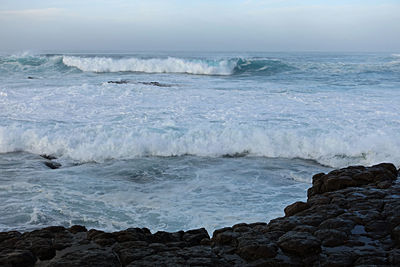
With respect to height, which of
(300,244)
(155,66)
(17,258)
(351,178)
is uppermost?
(155,66)

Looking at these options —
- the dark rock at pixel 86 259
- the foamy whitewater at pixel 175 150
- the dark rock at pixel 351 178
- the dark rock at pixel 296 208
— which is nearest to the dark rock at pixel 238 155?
the foamy whitewater at pixel 175 150

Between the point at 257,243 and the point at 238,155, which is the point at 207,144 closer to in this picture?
the point at 238,155

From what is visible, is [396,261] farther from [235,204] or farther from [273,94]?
[273,94]

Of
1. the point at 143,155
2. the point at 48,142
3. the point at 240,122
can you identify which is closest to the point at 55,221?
the point at 143,155

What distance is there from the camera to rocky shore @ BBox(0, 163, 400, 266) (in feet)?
8.75

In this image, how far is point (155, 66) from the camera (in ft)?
94.8

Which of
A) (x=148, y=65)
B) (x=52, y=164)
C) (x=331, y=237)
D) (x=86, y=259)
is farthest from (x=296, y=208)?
(x=148, y=65)

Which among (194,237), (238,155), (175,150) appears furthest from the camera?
(175,150)

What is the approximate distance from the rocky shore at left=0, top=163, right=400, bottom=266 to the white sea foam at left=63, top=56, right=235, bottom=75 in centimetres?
2360

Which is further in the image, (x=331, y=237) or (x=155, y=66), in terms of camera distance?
(x=155, y=66)

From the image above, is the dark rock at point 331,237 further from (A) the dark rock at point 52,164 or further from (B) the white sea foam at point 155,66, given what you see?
(B) the white sea foam at point 155,66

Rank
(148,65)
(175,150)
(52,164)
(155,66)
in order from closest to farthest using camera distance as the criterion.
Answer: (52,164)
(175,150)
(155,66)
(148,65)

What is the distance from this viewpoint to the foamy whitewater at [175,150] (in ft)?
16.4

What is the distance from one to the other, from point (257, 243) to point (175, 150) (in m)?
5.23
